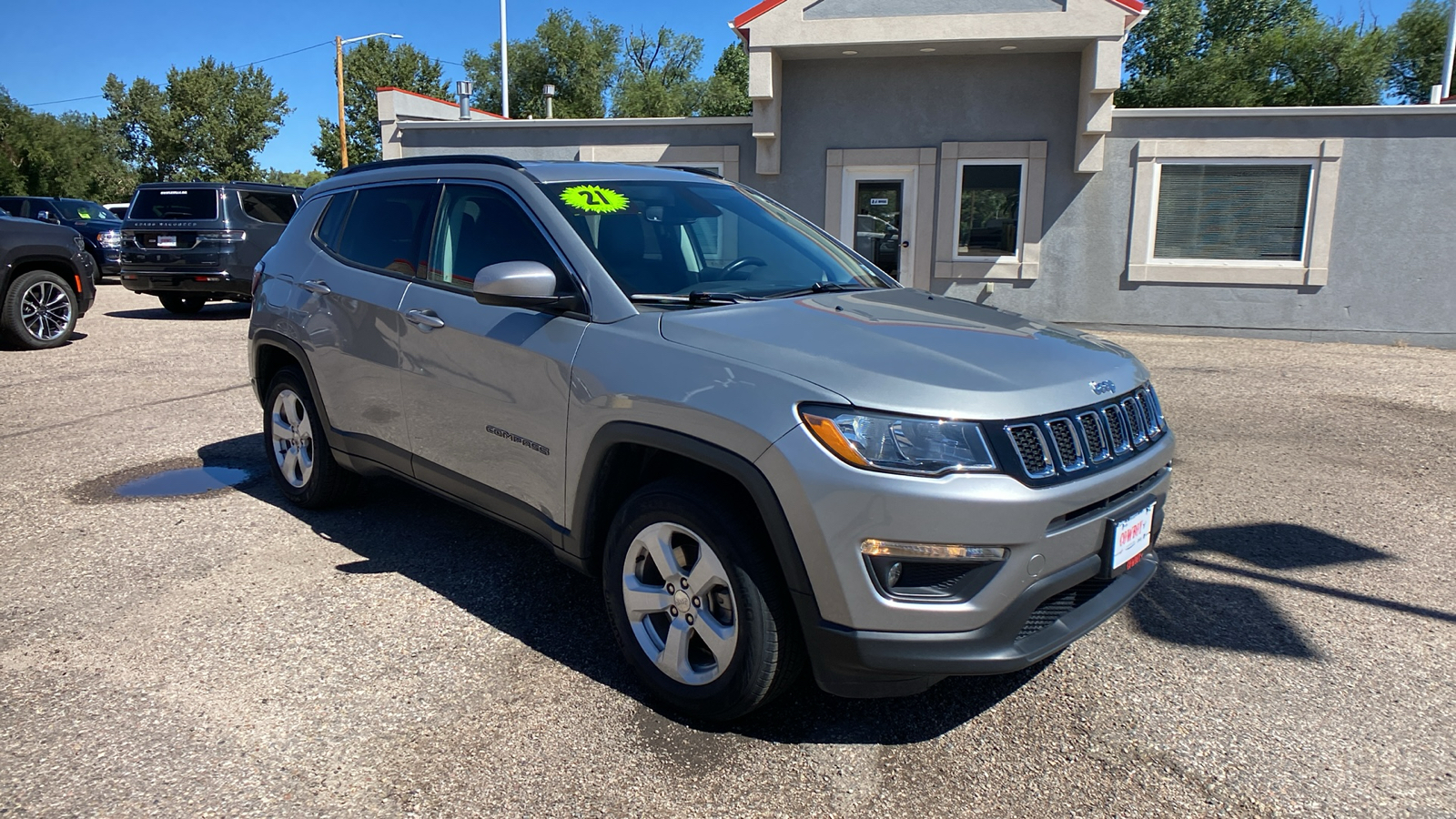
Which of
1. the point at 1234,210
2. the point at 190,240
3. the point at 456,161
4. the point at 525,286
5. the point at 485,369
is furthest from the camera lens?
the point at 190,240

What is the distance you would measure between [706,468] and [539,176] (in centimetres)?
155

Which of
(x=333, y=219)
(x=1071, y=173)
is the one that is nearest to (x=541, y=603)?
(x=333, y=219)

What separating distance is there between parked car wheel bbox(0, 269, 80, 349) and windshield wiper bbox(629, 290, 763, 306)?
1033 centimetres

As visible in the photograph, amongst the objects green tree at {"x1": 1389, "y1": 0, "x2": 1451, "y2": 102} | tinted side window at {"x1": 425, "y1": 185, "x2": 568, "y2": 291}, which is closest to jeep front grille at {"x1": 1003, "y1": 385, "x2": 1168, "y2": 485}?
tinted side window at {"x1": 425, "y1": 185, "x2": 568, "y2": 291}

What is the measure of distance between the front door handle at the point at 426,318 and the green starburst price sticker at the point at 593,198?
0.71m

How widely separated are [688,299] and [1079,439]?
1390 mm

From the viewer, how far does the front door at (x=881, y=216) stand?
1422 cm

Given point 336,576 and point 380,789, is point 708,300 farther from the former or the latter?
point 336,576

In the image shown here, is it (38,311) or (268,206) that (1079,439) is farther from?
(268,206)

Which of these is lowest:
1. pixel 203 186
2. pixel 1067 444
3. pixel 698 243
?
pixel 1067 444

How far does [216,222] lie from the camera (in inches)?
541

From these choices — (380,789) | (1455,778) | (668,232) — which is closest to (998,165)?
(668,232)

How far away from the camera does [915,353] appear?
2838 mm

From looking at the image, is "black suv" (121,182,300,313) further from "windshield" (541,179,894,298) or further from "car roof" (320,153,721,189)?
"windshield" (541,179,894,298)
